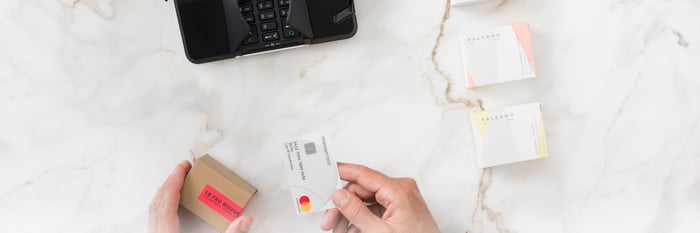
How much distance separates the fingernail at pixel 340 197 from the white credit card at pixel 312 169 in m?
0.02

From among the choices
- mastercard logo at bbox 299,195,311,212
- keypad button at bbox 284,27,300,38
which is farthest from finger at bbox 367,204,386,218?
keypad button at bbox 284,27,300,38

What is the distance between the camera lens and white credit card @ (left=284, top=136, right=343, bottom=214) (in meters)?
0.71

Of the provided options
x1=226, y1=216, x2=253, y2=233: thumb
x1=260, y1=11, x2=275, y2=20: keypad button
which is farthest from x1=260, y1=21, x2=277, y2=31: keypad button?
x1=226, y1=216, x2=253, y2=233: thumb

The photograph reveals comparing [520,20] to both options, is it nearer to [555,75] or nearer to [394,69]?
[555,75]

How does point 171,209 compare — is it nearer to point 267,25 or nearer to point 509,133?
point 267,25

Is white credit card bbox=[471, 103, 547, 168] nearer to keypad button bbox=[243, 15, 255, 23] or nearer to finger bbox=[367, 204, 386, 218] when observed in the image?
finger bbox=[367, 204, 386, 218]

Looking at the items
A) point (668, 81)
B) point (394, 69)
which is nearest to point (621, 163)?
point (668, 81)

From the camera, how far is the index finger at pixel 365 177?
717 millimetres

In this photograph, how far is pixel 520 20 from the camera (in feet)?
2.61

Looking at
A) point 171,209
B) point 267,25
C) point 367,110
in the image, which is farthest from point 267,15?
point 171,209

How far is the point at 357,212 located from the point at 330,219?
7 centimetres

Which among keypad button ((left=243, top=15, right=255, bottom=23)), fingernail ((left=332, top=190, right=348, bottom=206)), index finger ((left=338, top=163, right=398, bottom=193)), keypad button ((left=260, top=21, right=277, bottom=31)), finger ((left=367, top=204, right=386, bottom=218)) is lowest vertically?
finger ((left=367, top=204, right=386, bottom=218))

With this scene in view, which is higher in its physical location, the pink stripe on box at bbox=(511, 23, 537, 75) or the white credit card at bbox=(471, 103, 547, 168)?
the pink stripe on box at bbox=(511, 23, 537, 75)

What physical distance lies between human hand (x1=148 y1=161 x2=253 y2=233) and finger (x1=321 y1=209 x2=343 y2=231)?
11cm
